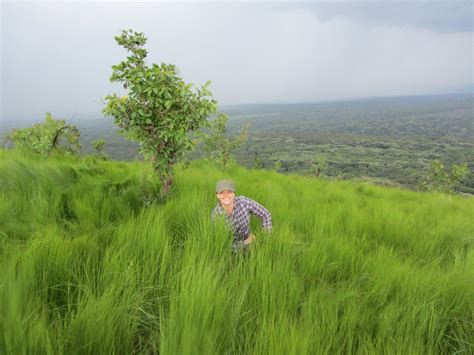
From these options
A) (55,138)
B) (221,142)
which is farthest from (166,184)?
(221,142)

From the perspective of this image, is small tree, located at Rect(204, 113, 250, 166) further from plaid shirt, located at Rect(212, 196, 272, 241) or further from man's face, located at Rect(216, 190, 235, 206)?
man's face, located at Rect(216, 190, 235, 206)

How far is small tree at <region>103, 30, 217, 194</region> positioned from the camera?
3.35 m

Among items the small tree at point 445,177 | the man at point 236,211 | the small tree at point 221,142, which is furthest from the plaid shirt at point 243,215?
the small tree at point 445,177

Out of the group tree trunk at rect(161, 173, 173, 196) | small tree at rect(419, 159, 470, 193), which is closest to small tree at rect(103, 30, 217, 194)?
tree trunk at rect(161, 173, 173, 196)

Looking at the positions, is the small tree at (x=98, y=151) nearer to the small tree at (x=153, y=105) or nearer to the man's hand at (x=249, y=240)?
the small tree at (x=153, y=105)

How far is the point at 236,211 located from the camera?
2910 mm

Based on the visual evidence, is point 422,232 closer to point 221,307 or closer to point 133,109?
point 221,307

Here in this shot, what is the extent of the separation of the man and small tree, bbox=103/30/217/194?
101 cm

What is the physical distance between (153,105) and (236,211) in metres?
1.91

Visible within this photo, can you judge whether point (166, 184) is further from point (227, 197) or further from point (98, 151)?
point (98, 151)

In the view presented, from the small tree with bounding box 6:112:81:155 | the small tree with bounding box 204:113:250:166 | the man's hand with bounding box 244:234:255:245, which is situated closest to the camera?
the man's hand with bounding box 244:234:255:245

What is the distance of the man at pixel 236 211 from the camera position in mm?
2766

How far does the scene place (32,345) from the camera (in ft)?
3.38

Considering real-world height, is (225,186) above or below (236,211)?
above
